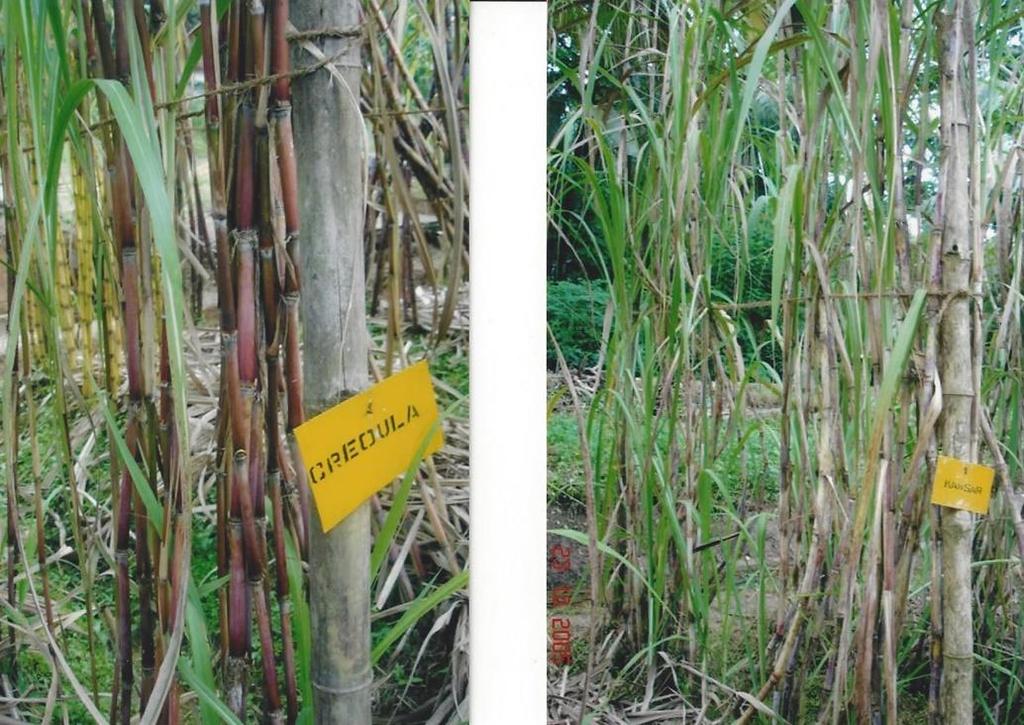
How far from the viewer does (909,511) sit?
34.4 inches

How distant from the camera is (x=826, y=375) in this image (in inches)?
35.2

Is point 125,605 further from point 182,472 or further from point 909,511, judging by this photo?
point 909,511

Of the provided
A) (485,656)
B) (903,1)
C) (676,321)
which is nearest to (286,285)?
(485,656)

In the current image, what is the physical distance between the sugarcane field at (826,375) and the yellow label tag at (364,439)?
7.0 inches

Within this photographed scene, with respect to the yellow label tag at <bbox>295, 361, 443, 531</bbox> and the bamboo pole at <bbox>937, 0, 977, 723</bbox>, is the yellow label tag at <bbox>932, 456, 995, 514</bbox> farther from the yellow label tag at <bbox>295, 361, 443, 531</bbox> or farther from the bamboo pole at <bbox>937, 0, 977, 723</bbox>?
the yellow label tag at <bbox>295, 361, 443, 531</bbox>

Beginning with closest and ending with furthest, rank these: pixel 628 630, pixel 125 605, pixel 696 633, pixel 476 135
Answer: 1. pixel 476 135
2. pixel 125 605
3. pixel 696 633
4. pixel 628 630

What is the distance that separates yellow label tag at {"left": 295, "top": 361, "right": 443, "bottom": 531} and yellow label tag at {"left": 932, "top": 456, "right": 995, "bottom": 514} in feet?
1.51

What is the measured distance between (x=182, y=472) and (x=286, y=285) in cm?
14

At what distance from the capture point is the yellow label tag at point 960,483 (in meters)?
0.82

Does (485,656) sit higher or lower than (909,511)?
higher

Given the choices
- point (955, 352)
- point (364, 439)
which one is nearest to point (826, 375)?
point (955, 352)

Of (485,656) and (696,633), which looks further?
(696,633)
